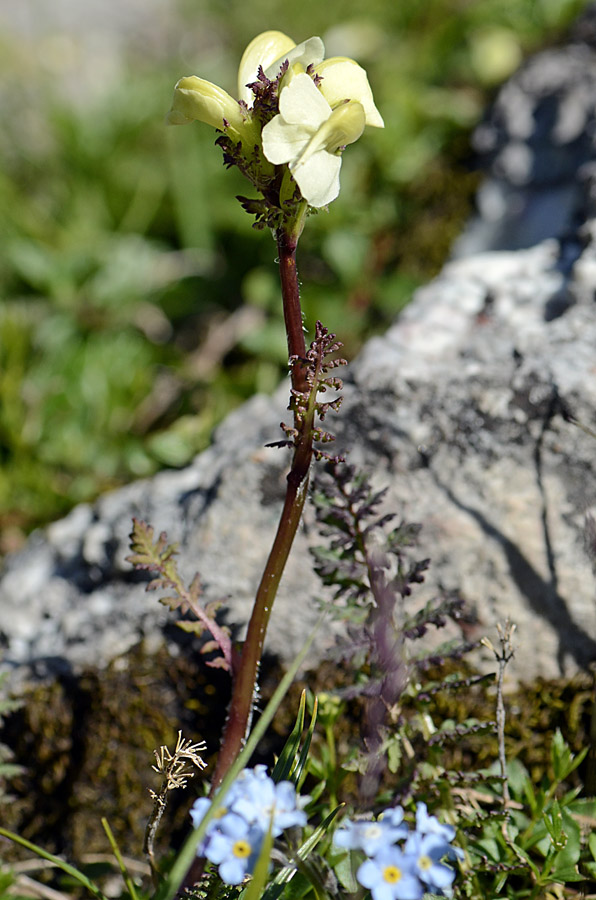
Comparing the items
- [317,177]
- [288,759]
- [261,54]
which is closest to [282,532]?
[288,759]

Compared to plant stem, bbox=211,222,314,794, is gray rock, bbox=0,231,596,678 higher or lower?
higher

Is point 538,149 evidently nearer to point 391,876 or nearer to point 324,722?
point 324,722

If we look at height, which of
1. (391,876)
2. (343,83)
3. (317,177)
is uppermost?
(343,83)

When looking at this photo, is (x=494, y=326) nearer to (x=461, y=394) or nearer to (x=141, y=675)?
(x=461, y=394)

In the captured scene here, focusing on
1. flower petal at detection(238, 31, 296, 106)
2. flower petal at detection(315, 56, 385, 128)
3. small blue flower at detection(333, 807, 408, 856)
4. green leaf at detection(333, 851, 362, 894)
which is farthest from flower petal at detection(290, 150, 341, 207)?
green leaf at detection(333, 851, 362, 894)

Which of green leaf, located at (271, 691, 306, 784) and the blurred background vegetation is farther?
the blurred background vegetation

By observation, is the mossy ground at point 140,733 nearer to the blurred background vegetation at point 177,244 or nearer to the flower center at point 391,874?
the flower center at point 391,874

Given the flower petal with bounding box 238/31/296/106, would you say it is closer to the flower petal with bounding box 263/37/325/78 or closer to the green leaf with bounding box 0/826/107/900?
the flower petal with bounding box 263/37/325/78
